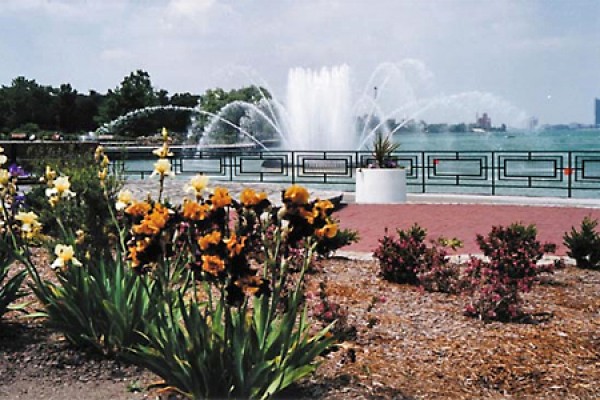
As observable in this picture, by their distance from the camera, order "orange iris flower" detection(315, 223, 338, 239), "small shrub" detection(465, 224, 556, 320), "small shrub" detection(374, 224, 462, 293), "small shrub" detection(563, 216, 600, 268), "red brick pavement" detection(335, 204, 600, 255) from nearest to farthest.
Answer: "orange iris flower" detection(315, 223, 338, 239), "small shrub" detection(465, 224, 556, 320), "small shrub" detection(374, 224, 462, 293), "small shrub" detection(563, 216, 600, 268), "red brick pavement" detection(335, 204, 600, 255)

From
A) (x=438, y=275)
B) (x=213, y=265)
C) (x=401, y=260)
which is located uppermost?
(x=213, y=265)

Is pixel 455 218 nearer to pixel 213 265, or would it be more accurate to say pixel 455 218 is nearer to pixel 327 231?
pixel 327 231

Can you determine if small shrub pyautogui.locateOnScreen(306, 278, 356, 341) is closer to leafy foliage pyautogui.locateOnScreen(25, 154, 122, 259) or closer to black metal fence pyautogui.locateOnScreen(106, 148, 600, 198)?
leafy foliage pyautogui.locateOnScreen(25, 154, 122, 259)

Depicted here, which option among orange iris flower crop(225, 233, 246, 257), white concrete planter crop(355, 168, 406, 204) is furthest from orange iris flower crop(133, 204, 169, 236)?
white concrete planter crop(355, 168, 406, 204)

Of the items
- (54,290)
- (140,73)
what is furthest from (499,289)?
(140,73)

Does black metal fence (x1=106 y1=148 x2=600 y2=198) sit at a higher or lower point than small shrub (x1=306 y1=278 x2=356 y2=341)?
higher

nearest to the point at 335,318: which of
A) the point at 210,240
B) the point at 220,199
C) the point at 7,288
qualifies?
the point at 220,199

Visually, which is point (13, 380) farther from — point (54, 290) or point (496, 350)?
point (496, 350)

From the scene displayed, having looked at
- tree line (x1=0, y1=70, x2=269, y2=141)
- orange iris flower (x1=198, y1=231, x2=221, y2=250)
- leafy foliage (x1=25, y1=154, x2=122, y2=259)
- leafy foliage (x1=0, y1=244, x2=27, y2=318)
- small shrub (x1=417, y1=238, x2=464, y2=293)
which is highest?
tree line (x1=0, y1=70, x2=269, y2=141)

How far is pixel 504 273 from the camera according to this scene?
564cm

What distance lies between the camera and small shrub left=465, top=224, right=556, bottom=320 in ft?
16.4

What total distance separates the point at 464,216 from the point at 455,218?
275 mm

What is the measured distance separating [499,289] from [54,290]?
298cm

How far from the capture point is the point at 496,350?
4281mm
